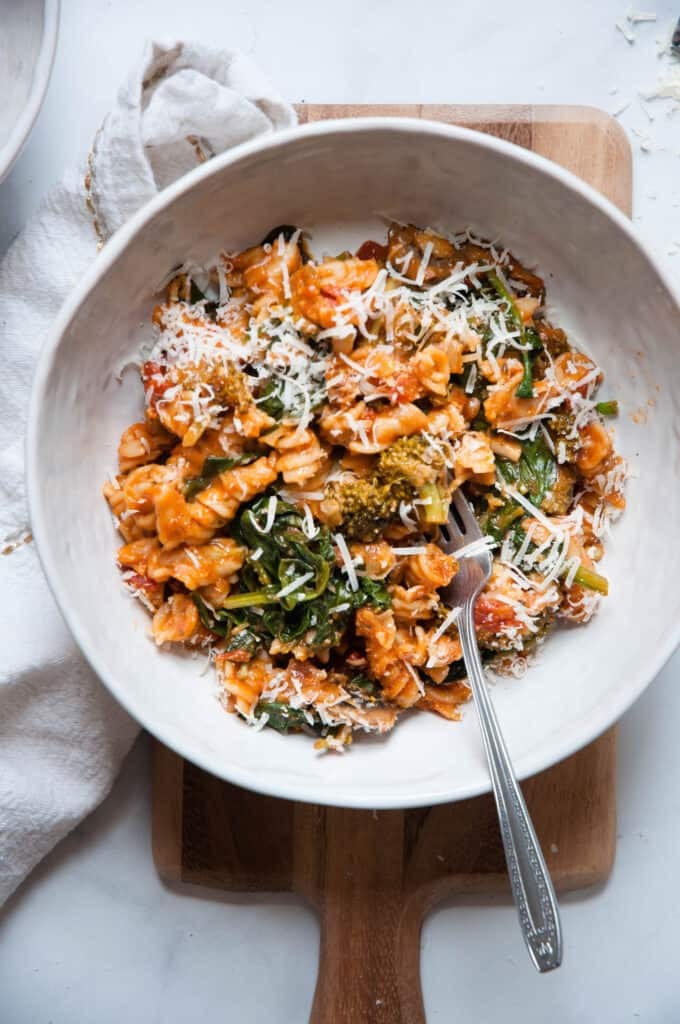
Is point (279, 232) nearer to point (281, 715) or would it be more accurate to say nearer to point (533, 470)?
point (533, 470)

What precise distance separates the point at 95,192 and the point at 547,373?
152 centimetres

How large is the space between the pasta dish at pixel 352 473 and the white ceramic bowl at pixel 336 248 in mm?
78

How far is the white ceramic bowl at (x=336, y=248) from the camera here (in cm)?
262

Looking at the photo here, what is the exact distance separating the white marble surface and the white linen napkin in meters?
0.23

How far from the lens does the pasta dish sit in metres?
2.64

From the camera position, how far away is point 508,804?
8.46 ft

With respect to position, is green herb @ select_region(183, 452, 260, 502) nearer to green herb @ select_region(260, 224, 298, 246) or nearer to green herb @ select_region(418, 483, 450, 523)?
green herb @ select_region(418, 483, 450, 523)

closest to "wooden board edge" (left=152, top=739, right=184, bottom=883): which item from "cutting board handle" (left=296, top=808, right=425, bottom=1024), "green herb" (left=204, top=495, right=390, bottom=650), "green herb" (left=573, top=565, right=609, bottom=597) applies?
"cutting board handle" (left=296, top=808, right=425, bottom=1024)

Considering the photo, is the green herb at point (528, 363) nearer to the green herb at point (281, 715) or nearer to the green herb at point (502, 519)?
the green herb at point (502, 519)

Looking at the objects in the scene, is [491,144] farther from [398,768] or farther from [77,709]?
[77,709]

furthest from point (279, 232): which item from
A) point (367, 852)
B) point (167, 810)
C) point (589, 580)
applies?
point (367, 852)

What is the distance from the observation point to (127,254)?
2627mm

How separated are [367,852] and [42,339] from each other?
2.01 m

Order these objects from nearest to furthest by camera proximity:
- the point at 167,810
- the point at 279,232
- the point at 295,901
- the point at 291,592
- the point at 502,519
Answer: the point at 291,592 → the point at 502,519 → the point at 279,232 → the point at 167,810 → the point at 295,901
